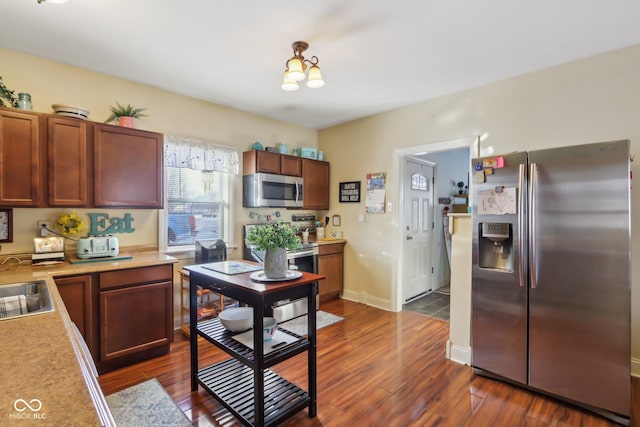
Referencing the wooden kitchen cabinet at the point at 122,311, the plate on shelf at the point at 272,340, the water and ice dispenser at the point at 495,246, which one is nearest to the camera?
the plate on shelf at the point at 272,340

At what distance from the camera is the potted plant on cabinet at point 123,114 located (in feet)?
9.11

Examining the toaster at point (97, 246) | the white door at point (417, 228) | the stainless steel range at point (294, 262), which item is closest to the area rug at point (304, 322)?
the stainless steel range at point (294, 262)

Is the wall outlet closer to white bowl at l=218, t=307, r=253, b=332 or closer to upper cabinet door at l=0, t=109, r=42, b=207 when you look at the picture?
upper cabinet door at l=0, t=109, r=42, b=207

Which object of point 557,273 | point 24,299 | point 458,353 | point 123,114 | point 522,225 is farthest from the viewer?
point 123,114

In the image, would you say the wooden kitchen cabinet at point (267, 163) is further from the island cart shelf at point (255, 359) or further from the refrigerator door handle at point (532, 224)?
the refrigerator door handle at point (532, 224)

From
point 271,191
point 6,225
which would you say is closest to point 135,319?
point 6,225

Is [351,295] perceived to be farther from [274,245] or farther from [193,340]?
[274,245]

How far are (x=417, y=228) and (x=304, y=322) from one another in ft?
7.02

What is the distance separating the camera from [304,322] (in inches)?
143

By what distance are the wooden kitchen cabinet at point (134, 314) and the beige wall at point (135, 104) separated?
685mm

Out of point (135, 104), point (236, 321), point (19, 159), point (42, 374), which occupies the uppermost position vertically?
point (135, 104)

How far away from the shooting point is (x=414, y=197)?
4387 mm

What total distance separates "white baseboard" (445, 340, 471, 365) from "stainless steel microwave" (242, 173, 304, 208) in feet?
8.24

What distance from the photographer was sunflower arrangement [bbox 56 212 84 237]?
8.50 ft
